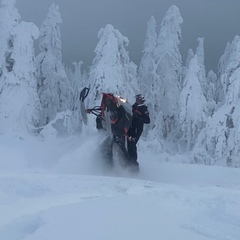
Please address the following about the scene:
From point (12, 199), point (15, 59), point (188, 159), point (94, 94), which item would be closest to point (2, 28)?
point (15, 59)

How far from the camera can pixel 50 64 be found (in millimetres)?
33844

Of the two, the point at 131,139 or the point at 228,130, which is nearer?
the point at 131,139

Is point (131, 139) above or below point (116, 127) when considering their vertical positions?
below

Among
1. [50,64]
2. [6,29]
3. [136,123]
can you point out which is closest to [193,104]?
[50,64]

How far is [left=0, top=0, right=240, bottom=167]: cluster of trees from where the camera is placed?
2388 cm

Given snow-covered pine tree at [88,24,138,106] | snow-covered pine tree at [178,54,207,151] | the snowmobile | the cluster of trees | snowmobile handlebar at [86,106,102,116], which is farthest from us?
snow-covered pine tree at [178,54,207,151]

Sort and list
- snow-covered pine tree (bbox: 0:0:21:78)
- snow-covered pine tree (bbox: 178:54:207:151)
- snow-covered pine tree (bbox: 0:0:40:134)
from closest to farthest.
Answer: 1. snow-covered pine tree (bbox: 0:0:40:134)
2. snow-covered pine tree (bbox: 0:0:21:78)
3. snow-covered pine tree (bbox: 178:54:207:151)

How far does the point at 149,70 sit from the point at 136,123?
2602cm

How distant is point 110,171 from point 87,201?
5.70m

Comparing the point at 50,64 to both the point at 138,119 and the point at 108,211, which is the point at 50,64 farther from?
the point at 108,211

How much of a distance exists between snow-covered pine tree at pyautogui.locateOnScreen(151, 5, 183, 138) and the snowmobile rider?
24105 millimetres

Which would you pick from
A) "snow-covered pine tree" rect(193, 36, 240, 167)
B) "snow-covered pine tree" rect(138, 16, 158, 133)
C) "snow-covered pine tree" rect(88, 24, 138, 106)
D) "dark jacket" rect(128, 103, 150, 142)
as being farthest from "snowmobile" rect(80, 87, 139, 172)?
"snow-covered pine tree" rect(138, 16, 158, 133)

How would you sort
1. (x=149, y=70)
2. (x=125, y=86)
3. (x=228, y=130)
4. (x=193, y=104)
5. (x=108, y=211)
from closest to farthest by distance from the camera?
(x=108, y=211) < (x=228, y=130) < (x=125, y=86) < (x=193, y=104) < (x=149, y=70)

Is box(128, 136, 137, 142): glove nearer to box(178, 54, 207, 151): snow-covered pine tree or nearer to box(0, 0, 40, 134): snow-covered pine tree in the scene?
box(0, 0, 40, 134): snow-covered pine tree
